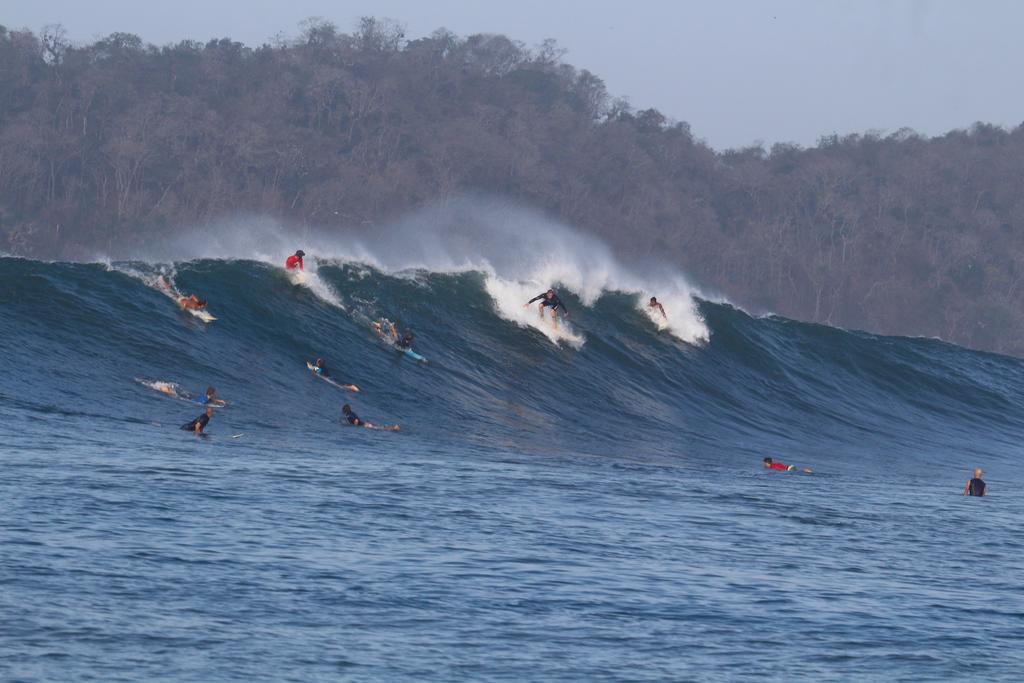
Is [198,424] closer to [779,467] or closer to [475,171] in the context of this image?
[779,467]

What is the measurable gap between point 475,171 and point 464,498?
70831 millimetres

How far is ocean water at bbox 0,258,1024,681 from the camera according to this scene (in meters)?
11.4

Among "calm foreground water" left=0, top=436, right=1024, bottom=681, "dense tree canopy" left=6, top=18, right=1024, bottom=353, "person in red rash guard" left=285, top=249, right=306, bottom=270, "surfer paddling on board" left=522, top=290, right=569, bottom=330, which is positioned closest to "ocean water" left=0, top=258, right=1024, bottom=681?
"calm foreground water" left=0, top=436, right=1024, bottom=681

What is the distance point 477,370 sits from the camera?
28.0m

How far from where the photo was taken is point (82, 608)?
11.4 metres

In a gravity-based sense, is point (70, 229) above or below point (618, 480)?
above

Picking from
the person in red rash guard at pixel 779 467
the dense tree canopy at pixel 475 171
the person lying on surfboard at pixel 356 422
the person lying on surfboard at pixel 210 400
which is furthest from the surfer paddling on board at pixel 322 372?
the dense tree canopy at pixel 475 171

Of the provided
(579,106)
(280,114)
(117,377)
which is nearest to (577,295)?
(117,377)

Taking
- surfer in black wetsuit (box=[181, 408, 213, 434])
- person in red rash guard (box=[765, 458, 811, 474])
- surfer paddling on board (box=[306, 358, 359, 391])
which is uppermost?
surfer paddling on board (box=[306, 358, 359, 391])

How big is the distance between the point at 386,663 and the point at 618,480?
9160mm

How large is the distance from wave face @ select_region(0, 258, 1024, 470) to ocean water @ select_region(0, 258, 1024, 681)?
0.30ft

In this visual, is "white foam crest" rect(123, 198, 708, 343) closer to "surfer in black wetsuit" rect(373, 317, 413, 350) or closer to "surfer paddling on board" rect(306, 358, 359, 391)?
"surfer in black wetsuit" rect(373, 317, 413, 350)

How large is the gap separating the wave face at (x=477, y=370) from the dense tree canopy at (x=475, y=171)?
46995 millimetres

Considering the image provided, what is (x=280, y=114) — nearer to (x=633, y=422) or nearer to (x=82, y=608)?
(x=633, y=422)
